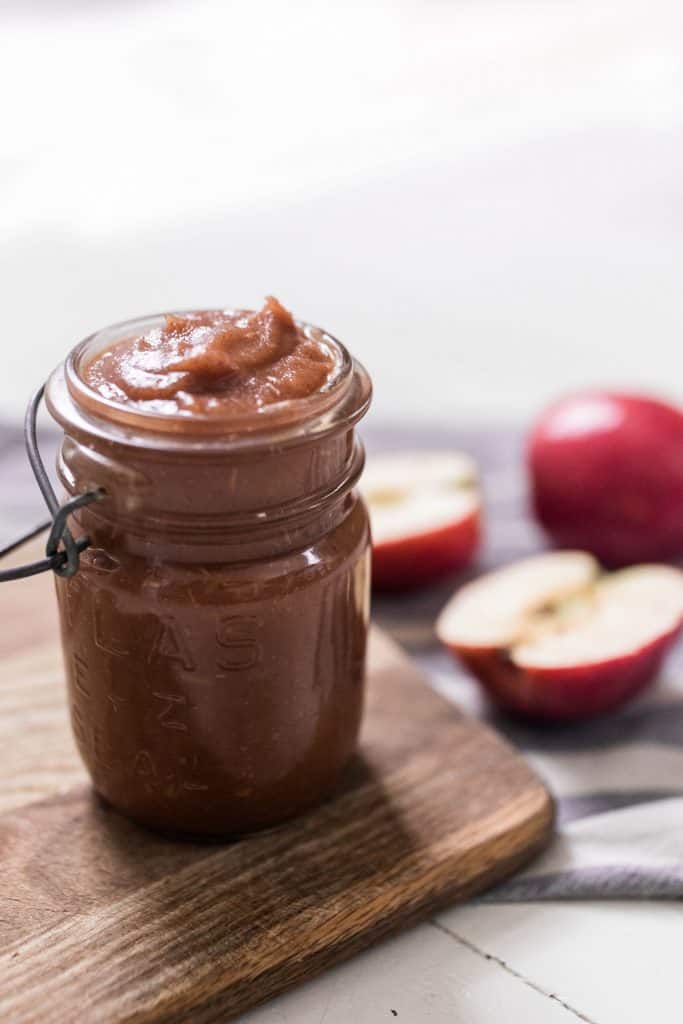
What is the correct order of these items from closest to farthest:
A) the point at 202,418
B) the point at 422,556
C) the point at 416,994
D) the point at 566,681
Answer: the point at 202,418 → the point at 416,994 → the point at 566,681 → the point at 422,556

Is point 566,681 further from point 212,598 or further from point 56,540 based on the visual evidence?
point 56,540

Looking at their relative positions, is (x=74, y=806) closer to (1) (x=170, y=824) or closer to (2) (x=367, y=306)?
(1) (x=170, y=824)

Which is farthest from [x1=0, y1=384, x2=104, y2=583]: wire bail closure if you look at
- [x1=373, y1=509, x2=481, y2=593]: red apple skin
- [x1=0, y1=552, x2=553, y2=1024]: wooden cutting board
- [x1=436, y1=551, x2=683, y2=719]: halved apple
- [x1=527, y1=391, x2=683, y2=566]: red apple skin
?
[x1=527, y1=391, x2=683, y2=566]: red apple skin

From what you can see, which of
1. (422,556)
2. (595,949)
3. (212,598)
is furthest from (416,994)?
(422,556)

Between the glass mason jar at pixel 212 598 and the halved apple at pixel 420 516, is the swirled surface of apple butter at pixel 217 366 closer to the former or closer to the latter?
the glass mason jar at pixel 212 598

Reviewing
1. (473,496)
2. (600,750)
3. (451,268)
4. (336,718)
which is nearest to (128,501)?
(336,718)

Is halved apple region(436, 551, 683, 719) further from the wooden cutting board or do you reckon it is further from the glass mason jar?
the glass mason jar
